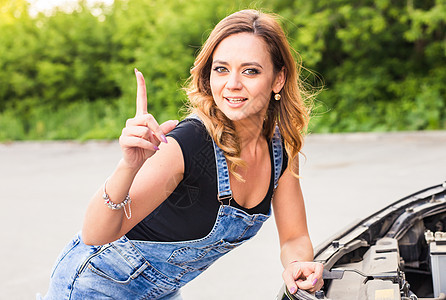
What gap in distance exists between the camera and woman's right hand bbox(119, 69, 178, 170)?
156 centimetres

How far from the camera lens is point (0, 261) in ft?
18.6

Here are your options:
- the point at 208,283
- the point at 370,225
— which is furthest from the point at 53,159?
the point at 370,225

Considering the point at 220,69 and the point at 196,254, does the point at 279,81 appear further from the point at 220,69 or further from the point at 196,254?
the point at 196,254

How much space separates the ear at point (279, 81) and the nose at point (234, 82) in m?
0.20

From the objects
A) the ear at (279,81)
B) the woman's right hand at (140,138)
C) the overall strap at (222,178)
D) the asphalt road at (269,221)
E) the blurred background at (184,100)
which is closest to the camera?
the woman's right hand at (140,138)

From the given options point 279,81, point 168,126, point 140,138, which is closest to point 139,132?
point 140,138

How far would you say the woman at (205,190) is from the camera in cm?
181

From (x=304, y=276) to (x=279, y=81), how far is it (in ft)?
2.22

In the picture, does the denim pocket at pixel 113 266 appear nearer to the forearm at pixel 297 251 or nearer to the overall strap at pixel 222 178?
the overall strap at pixel 222 178

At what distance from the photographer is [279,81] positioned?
6.73 ft

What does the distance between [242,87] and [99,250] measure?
2.32 ft

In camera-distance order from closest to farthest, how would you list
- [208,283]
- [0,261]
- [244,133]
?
[244,133], [208,283], [0,261]

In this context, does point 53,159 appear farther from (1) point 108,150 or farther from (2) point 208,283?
(2) point 208,283

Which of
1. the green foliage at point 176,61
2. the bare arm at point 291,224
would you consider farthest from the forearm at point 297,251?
the green foliage at point 176,61
